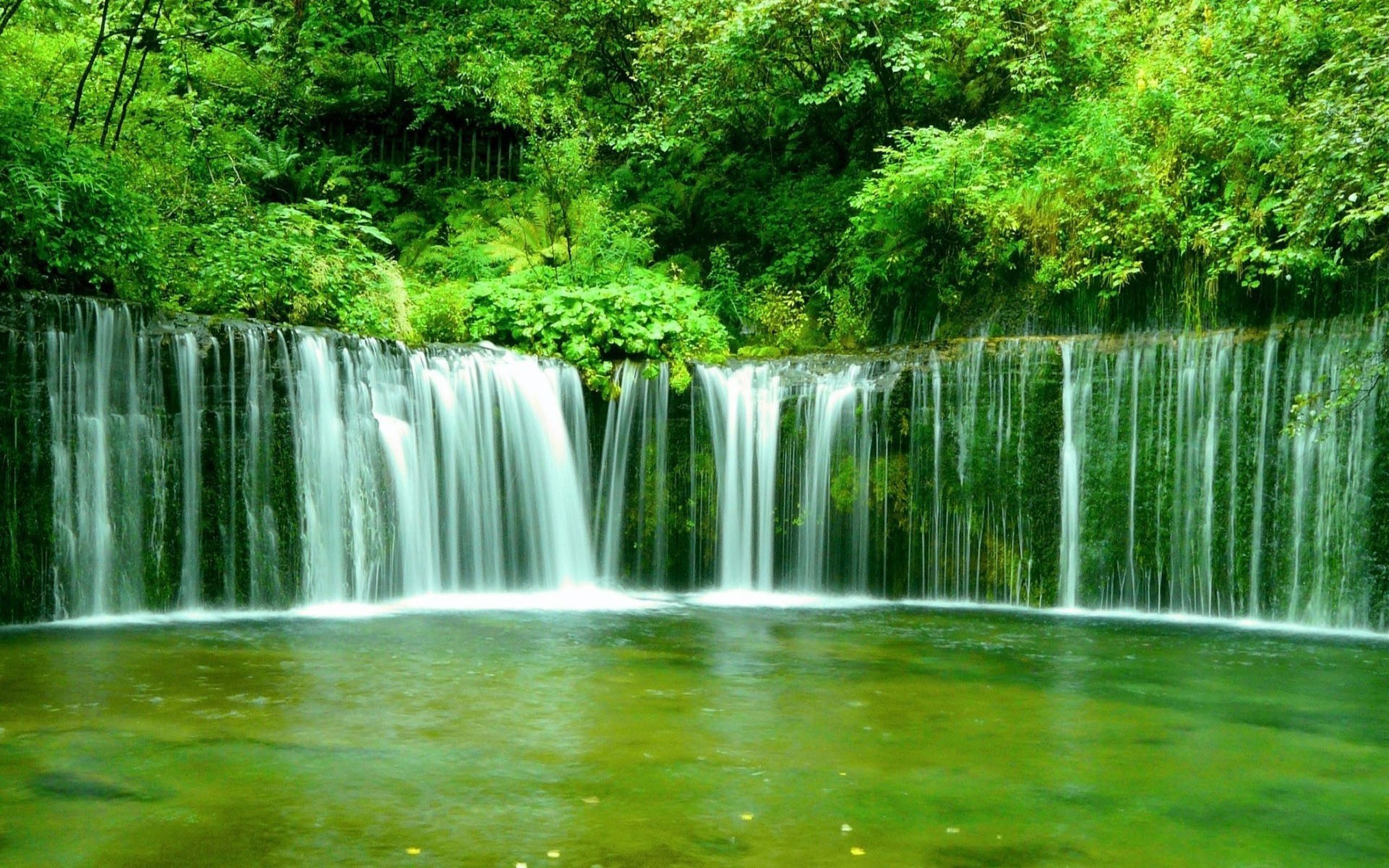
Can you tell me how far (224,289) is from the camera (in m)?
12.6

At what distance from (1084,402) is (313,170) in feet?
42.2

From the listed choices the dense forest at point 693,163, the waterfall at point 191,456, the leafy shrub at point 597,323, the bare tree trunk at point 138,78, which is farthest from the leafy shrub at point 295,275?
the waterfall at point 191,456

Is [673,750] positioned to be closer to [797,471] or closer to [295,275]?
[797,471]

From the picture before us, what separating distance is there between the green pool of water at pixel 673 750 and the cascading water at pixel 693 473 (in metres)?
1.42

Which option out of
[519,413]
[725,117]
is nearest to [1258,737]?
[519,413]

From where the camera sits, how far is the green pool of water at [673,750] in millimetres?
5027

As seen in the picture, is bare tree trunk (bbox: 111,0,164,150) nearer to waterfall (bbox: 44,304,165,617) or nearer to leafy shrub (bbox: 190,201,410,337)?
leafy shrub (bbox: 190,201,410,337)

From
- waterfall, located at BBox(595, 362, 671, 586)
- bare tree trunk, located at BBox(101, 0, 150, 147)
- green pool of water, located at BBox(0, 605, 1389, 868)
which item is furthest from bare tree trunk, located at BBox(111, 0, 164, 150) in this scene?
waterfall, located at BBox(595, 362, 671, 586)

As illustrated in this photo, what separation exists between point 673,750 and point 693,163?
15169mm

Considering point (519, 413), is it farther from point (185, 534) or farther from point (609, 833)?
point (609, 833)

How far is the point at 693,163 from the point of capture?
20.3 meters

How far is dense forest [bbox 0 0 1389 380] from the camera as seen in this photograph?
465 inches

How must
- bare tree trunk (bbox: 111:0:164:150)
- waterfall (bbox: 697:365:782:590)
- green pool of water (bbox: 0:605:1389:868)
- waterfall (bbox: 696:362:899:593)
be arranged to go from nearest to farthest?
green pool of water (bbox: 0:605:1389:868)
bare tree trunk (bbox: 111:0:164:150)
waterfall (bbox: 696:362:899:593)
waterfall (bbox: 697:365:782:590)

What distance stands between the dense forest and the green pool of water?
414 cm
